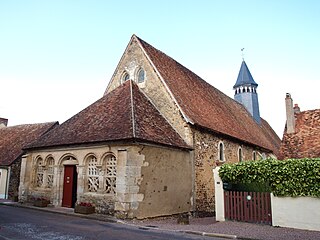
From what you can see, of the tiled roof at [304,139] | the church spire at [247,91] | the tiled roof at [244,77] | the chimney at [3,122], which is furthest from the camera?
the tiled roof at [244,77]

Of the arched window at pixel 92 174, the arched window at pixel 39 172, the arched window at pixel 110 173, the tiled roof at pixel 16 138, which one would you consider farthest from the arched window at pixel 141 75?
the tiled roof at pixel 16 138

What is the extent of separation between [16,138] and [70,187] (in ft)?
41.4

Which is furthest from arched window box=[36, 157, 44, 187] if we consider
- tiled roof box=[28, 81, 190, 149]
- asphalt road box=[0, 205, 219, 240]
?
asphalt road box=[0, 205, 219, 240]

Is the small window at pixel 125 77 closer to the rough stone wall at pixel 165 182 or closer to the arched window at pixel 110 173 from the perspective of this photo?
the rough stone wall at pixel 165 182

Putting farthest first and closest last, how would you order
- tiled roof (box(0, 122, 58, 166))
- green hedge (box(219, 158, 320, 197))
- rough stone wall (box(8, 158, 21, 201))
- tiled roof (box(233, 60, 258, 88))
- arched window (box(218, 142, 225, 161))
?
tiled roof (box(233, 60, 258, 88)) → tiled roof (box(0, 122, 58, 166)) → rough stone wall (box(8, 158, 21, 201)) → arched window (box(218, 142, 225, 161)) → green hedge (box(219, 158, 320, 197))

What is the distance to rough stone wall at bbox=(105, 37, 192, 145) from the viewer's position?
1544cm

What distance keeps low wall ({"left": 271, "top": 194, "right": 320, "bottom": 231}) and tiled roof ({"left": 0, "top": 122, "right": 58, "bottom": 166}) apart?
Result: 18.5m

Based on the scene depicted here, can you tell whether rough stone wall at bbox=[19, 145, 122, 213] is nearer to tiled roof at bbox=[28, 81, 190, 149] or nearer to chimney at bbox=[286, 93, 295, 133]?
tiled roof at bbox=[28, 81, 190, 149]

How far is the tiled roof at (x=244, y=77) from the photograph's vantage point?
107ft

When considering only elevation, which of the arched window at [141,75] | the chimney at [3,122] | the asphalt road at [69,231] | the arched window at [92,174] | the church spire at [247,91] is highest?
the church spire at [247,91]

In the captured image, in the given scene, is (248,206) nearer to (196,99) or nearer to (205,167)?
(205,167)

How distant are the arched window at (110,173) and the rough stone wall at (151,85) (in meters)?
4.11

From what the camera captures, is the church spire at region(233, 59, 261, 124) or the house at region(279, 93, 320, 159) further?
the church spire at region(233, 59, 261, 124)

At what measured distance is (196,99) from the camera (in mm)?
18781
